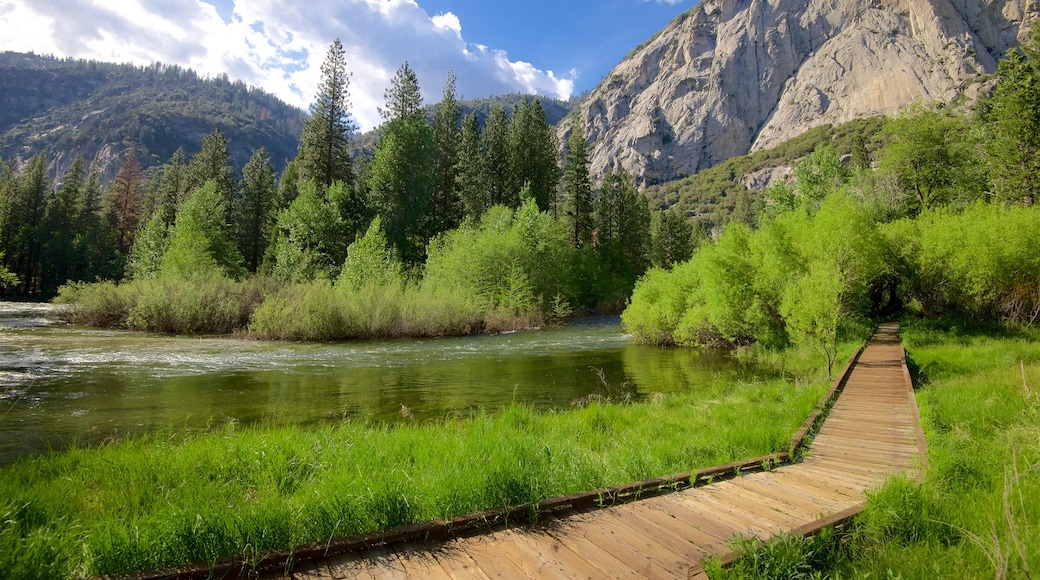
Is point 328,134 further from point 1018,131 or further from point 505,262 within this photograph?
point 1018,131

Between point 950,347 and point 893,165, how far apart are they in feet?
80.9

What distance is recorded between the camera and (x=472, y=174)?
54.9 m

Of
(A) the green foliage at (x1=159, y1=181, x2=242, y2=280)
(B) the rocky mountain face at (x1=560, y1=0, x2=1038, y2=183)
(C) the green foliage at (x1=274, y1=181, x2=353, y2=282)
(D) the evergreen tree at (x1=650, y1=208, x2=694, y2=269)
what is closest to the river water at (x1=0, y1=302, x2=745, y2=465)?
(A) the green foliage at (x1=159, y1=181, x2=242, y2=280)

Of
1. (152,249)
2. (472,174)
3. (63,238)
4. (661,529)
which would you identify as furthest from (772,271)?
(63,238)

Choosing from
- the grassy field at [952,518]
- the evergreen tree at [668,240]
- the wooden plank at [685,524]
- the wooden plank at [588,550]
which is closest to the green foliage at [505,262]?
the grassy field at [952,518]

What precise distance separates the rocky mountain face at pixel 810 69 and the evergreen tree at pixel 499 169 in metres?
141

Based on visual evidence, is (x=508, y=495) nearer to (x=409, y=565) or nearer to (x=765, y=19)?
(x=409, y=565)

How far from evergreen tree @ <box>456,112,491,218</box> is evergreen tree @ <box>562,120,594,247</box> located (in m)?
11.2

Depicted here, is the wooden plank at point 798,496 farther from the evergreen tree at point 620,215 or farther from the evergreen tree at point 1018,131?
the evergreen tree at point 620,215

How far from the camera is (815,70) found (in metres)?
164

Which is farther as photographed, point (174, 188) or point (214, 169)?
point (174, 188)

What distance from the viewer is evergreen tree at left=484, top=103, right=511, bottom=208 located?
2223 inches

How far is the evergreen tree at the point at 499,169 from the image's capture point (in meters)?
56.5

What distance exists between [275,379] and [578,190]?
49809 millimetres
